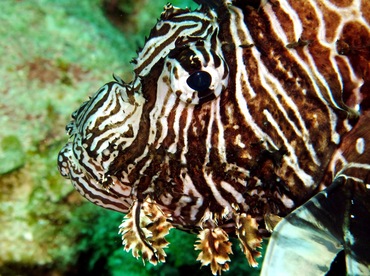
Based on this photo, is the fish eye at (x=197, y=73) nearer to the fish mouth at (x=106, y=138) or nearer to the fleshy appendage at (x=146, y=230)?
the fish mouth at (x=106, y=138)

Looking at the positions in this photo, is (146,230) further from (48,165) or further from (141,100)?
(48,165)

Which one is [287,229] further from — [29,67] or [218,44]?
[29,67]

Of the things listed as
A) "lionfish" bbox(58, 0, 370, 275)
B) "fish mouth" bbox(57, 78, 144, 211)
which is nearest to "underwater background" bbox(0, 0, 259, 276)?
"fish mouth" bbox(57, 78, 144, 211)

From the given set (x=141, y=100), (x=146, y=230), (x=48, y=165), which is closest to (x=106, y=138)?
(x=141, y=100)

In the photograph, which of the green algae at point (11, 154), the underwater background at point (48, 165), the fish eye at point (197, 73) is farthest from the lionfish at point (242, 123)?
the green algae at point (11, 154)

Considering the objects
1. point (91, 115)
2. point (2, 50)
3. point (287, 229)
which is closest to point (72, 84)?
point (2, 50)

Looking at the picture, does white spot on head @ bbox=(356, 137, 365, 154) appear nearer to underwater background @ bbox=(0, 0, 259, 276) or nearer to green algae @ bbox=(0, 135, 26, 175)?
underwater background @ bbox=(0, 0, 259, 276)
